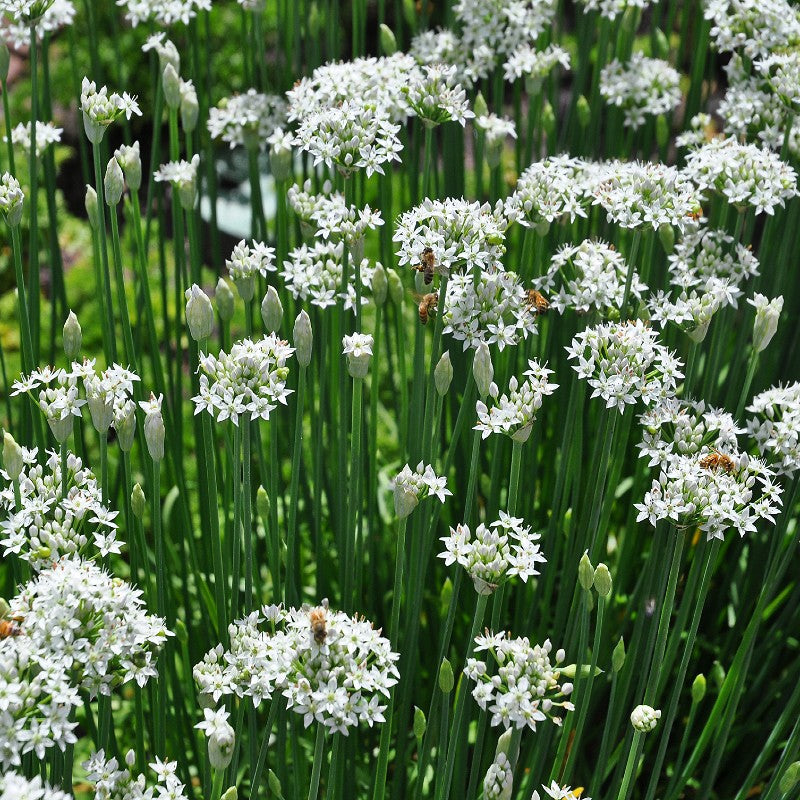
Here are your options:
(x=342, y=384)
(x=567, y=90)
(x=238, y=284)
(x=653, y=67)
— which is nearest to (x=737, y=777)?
(x=342, y=384)

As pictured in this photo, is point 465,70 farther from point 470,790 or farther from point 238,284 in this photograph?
point 470,790

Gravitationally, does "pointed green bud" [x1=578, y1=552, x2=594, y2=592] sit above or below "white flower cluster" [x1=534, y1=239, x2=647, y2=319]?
below

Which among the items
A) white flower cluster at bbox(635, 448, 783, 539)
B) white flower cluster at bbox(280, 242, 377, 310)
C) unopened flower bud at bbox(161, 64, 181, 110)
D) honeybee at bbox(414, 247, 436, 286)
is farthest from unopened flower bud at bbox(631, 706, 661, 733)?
unopened flower bud at bbox(161, 64, 181, 110)

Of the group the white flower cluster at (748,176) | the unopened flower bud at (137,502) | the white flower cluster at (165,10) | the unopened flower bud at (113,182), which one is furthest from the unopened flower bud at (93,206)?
the white flower cluster at (748,176)

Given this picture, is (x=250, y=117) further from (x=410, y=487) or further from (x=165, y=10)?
(x=410, y=487)

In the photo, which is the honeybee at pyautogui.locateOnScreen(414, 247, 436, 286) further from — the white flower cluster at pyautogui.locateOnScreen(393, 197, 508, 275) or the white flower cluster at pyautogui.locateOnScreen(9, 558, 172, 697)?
the white flower cluster at pyautogui.locateOnScreen(9, 558, 172, 697)

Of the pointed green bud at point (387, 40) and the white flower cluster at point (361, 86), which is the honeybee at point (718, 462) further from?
the pointed green bud at point (387, 40)
